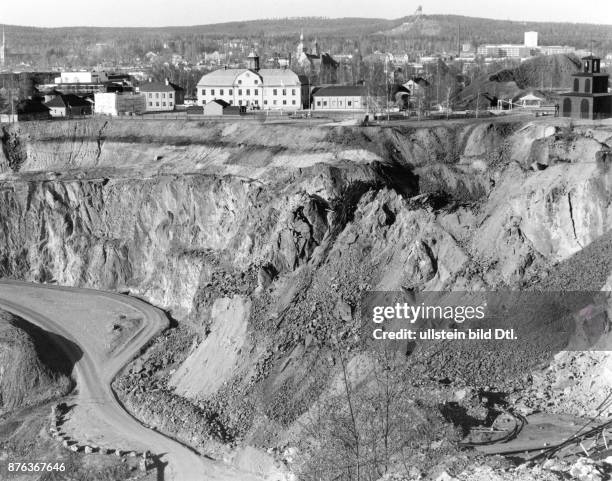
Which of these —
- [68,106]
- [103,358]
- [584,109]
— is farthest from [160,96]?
[103,358]

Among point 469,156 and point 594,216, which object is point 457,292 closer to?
point 594,216

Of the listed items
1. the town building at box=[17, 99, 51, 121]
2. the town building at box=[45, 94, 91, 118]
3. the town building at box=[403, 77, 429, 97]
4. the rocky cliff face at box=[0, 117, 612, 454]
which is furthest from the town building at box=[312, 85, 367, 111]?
the town building at box=[17, 99, 51, 121]

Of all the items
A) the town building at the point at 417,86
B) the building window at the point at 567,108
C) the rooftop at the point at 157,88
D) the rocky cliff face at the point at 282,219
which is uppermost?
the building window at the point at 567,108

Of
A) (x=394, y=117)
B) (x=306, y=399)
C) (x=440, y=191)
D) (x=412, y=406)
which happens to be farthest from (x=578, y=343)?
(x=394, y=117)

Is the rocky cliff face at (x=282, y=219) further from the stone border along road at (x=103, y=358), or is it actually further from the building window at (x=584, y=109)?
the building window at (x=584, y=109)

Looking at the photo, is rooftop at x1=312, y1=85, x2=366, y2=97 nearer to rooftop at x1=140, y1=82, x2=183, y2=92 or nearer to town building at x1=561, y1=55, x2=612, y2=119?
rooftop at x1=140, y1=82, x2=183, y2=92

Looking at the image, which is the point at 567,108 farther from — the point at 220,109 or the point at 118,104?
the point at 118,104

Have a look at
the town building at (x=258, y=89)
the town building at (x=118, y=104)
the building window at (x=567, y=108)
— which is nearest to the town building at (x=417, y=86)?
the town building at (x=258, y=89)
